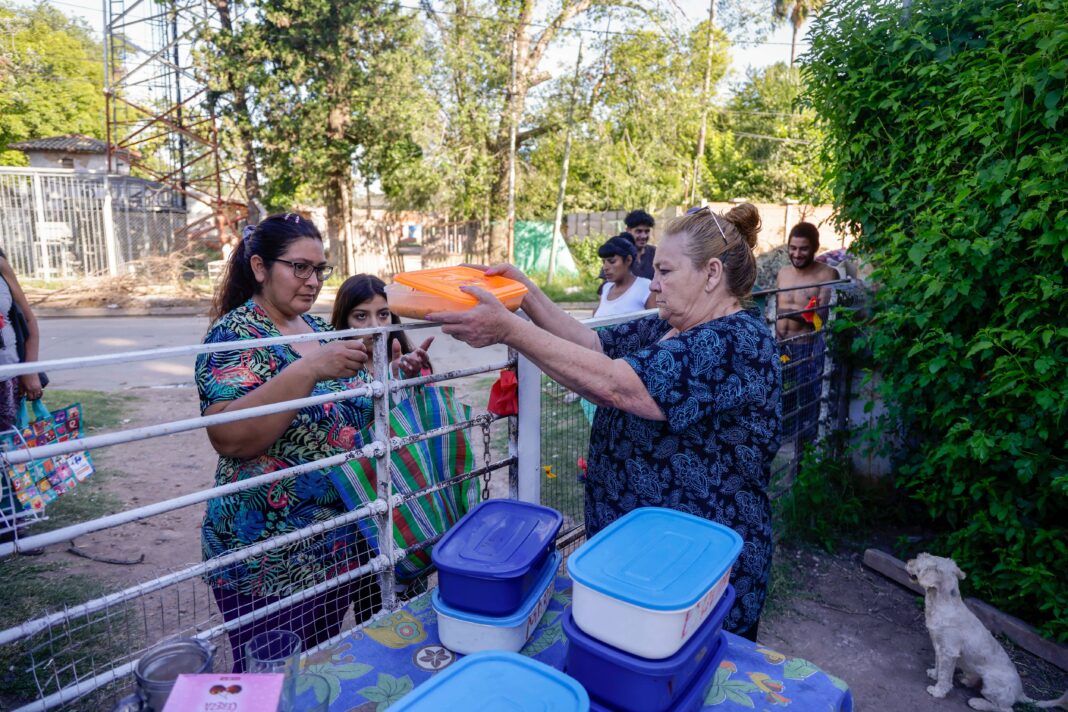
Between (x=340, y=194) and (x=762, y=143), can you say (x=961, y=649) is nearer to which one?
(x=340, y=194)

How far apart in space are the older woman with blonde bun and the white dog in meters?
1.67

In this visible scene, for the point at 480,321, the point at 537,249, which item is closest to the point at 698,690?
the point at 480,321

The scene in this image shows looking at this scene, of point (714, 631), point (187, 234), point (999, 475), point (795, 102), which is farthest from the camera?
point (187, 234)

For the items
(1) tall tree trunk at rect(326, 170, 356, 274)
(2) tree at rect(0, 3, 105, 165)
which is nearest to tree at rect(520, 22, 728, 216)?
(1) tall tree trunk at rect(326, 170, 356, 274)

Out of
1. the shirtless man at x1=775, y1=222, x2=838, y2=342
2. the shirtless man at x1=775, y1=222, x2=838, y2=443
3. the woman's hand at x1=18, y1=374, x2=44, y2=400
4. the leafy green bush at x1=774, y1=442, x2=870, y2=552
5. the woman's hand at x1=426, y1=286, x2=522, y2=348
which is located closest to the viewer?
the woman's hand at x1=426, y1=286, x2=522, y2=348

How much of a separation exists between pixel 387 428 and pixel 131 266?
17661 mm

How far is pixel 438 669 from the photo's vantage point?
1.55 m

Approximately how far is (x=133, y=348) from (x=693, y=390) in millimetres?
10623

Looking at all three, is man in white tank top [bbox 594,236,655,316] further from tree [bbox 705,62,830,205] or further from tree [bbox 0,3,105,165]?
tree [bbox 0,3,105,165]

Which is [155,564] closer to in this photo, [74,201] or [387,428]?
[387,428]

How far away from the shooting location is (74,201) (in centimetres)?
1612

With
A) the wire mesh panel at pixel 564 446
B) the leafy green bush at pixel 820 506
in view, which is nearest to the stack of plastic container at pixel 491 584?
the wire mesh panel at pixel 564 446

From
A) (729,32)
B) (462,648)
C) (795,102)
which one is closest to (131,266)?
(795,102)

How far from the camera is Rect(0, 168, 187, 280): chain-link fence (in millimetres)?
15773
